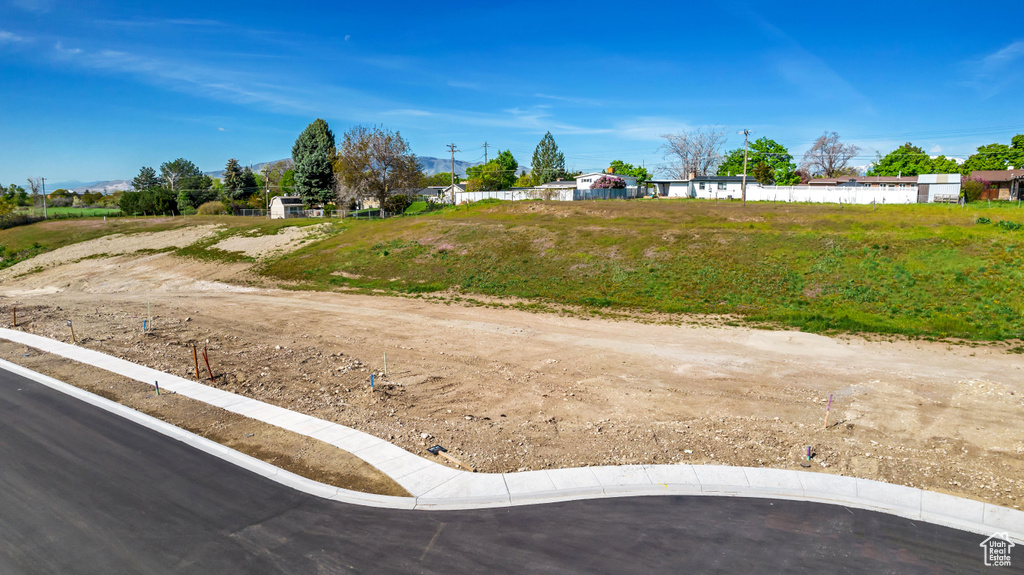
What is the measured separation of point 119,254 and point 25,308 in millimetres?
23265

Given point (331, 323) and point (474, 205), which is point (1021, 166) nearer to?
point (474, 205)

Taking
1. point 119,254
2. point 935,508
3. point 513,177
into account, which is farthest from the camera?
point 513,177

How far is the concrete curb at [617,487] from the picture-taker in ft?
32.6

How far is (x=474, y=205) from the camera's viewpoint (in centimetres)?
6938

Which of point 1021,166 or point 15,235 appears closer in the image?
point 15,235

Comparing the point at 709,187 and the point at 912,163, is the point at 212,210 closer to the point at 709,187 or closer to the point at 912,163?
the point at 709,187

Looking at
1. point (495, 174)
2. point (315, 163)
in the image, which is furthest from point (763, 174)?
point (315, 163)

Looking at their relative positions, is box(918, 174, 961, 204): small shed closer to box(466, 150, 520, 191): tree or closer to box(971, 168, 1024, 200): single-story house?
box(971, 168, 1024, 200): single-story house

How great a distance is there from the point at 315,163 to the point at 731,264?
7027 cm

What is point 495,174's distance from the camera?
13388 cm

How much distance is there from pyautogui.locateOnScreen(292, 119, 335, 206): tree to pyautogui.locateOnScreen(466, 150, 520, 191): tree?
34150mm

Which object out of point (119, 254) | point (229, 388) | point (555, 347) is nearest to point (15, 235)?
point (119, 254)

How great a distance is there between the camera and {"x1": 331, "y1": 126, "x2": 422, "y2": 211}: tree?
7275 cm

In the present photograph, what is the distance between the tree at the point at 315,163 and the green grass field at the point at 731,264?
3588 cm
